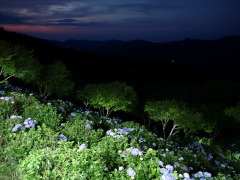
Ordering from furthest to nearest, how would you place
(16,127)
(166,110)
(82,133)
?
1. (166,110)
2. (82,133)
3. (16,127)

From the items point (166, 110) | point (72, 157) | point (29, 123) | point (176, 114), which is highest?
point (72, 157)

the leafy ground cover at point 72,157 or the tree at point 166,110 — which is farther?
the tree at point 166,110

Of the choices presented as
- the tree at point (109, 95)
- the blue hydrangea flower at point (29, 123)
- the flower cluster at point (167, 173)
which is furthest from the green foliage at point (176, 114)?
the flower cluster at point (167, 173)

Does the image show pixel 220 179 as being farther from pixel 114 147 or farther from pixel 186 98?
pixel 186 98

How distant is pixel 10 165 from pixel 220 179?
5989 millimetres

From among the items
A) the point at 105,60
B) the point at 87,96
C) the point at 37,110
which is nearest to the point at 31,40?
the point at 105,60

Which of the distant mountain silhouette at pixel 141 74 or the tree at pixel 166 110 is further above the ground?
the tree at pixel 166 110

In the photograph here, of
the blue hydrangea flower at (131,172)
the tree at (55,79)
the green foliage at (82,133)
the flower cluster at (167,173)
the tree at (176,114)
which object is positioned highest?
the blue hydrangea flower at (131,172)

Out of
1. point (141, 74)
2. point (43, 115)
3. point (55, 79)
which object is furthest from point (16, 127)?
point (141, 74)

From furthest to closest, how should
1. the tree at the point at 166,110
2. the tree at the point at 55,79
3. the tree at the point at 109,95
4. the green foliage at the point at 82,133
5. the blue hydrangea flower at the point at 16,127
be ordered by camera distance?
the tree at the point at 55,79, the tree at the point at 109,95, the tree at the point at 166,110, the green foliage at the point at 82,133, the blue hydrangea flower at the point at 16,127

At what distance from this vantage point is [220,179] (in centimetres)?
845

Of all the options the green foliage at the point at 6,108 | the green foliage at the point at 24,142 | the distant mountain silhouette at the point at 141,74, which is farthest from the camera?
the distant mountain silhouette at the point at 141,74

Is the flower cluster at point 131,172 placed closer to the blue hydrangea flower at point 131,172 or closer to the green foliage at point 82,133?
the blue hydrangea flower at point 131,172

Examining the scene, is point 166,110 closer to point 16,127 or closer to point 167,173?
point 16,127
